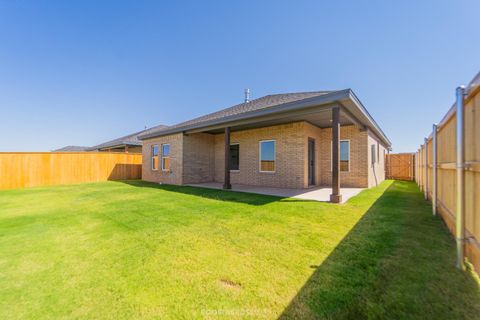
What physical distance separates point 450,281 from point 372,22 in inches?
333

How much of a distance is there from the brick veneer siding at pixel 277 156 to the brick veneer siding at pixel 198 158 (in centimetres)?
180

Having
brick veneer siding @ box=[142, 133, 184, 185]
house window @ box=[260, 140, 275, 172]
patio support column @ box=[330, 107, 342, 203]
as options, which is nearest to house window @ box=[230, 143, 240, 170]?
house window @ box=[260, 140, 275, 172]

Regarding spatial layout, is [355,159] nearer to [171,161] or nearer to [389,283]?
[389,283]

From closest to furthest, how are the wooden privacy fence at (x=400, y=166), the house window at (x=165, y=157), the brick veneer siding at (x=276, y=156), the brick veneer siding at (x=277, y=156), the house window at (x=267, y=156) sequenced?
the brick veneer siding at (x=277, y=156), the brick veneer siding at (x=276, y=156), the house window at (x=267, y=156), the house window at (x=165, y=157), the wooden privacy fence at (x=400, y=166)

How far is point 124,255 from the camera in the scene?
8.46ft

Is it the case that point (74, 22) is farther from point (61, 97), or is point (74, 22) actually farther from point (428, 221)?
point (428, 221)

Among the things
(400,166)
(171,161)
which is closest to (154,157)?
(171,161)

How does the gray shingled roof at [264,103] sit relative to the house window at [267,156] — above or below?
above

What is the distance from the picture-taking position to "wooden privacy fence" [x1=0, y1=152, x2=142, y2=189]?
34.4ft

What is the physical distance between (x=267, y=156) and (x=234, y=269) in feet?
24.9

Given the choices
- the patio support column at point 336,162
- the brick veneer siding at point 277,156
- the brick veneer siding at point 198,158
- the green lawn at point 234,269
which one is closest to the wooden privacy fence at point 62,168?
the brick veneer siding at point 198,158

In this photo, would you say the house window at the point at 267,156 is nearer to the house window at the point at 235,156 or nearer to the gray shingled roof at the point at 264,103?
the house window at the point at 235,156

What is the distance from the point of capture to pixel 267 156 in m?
9.52

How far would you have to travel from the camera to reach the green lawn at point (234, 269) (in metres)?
1.60
